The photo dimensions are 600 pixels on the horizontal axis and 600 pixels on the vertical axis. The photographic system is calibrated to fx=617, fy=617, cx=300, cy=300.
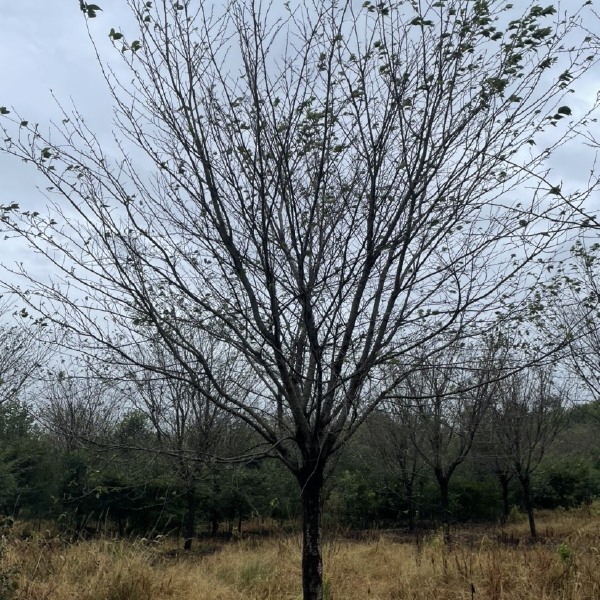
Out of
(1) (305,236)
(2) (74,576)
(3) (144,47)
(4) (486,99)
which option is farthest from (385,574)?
(3) (144,47)

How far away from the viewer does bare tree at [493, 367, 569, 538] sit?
48.1 feet

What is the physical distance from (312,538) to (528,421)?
12.2 m

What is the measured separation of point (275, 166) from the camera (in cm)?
434

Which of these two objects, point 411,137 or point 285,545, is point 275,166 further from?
point 285,545

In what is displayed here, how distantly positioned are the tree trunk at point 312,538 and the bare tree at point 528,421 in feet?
35.6

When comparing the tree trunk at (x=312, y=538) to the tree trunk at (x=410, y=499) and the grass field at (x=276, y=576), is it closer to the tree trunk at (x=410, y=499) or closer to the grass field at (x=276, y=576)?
the grass field at (x=276, y=576)

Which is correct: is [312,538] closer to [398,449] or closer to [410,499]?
[398,449]

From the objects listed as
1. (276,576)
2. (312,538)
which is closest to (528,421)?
(276,576)

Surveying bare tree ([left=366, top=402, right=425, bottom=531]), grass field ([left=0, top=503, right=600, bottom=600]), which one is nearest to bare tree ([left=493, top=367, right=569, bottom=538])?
bare tree ([left=366, top=402, right=425, bottom=531])

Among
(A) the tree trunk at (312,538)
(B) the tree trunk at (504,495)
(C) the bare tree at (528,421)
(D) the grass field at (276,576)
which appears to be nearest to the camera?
(A) the tree trunk at (312,538)

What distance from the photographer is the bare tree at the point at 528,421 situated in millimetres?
14648

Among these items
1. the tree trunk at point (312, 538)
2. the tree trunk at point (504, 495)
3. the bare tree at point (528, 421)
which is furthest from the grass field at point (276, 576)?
the tree trunk at point (504, 495)

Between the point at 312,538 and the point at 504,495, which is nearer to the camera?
the point at 312,538

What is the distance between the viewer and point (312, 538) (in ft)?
14.4
